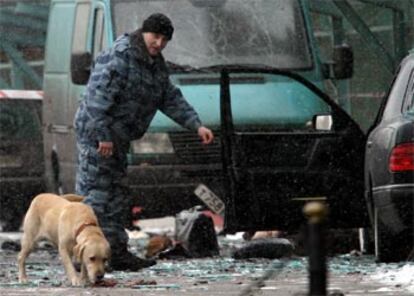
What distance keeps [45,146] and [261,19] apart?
3501 mm

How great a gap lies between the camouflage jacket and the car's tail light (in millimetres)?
1441

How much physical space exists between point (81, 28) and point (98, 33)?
0.72 metres

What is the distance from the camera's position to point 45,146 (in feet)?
70.8

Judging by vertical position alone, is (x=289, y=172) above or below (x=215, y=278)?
above

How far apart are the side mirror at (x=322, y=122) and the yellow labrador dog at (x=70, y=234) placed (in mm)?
2982

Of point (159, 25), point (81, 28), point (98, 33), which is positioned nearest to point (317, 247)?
point (159, 25)

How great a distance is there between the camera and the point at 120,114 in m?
14.4

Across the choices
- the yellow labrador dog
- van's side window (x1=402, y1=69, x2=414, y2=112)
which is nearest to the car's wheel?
van's side window (x1=402, y1=69, x2=414, y2=112)

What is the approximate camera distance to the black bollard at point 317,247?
22.8ft

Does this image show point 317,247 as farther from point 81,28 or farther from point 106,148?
point 81,28

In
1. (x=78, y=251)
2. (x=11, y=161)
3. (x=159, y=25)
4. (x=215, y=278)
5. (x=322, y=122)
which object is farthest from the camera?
(x=11, y=161)

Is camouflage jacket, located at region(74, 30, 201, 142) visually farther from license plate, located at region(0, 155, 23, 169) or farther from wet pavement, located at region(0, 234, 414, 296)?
license plate, located at region(0, 155, 23, 169)

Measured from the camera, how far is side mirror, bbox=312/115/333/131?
53.6 ft

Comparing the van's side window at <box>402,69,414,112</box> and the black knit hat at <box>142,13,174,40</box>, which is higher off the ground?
the black knit hat at <box>142,13,174,40</box>
